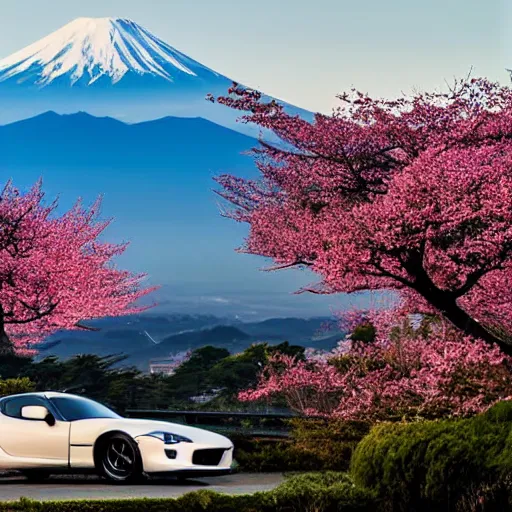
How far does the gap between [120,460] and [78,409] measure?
1.09 meters

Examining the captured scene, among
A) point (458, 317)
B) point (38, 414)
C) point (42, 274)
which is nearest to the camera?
point (38, 414)

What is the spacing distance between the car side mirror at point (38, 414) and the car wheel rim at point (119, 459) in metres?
0.99

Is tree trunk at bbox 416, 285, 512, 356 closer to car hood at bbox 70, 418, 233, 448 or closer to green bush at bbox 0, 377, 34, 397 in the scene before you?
car hood at bbox 70, 418, 233, 448

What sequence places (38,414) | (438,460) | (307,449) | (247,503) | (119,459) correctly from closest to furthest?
1. (438,460)
2. (247,503)
3. (119,459)
4. (38,414)
5. (307,449)

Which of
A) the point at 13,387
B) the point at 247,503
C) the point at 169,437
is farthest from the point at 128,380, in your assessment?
the point at 247,503

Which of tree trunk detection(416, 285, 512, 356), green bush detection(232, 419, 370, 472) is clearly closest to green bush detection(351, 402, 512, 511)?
green bush detection(232, 419, 370, 472)

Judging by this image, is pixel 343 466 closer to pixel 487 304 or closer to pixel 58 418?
pixel 487 304

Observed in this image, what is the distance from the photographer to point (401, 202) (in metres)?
16.7

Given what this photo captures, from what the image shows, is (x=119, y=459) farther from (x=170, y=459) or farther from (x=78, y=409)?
(x=78, y=409)

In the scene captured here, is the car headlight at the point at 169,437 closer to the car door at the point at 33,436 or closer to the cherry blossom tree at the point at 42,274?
the car door at the point at 33,436

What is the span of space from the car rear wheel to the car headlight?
12.5 inches

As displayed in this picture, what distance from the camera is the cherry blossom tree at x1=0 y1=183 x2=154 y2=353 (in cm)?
2494

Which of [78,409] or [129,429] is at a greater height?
[78,409]

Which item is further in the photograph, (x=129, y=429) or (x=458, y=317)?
(x=458, y=317)
